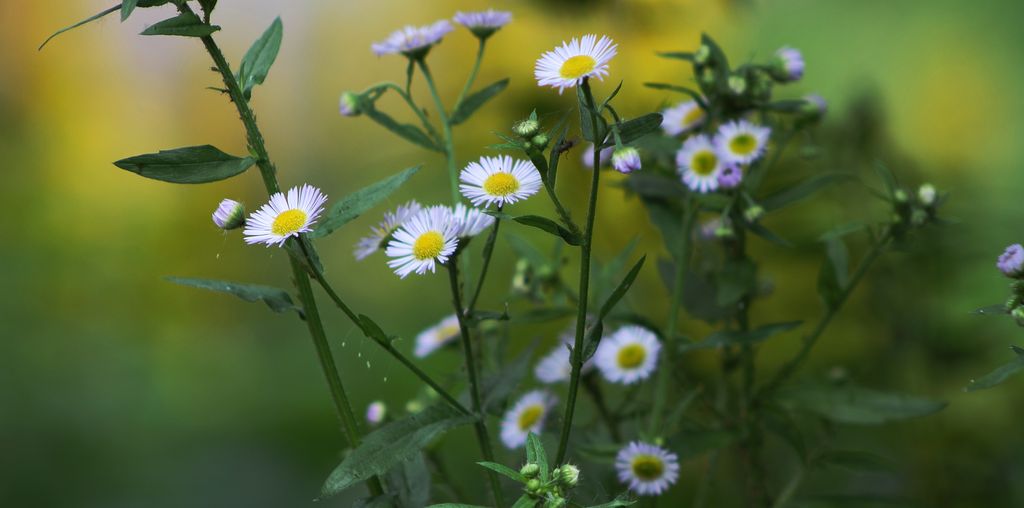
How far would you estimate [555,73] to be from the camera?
0.44m

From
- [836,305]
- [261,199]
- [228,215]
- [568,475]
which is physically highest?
[261,199]

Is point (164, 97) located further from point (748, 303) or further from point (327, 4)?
point (748, 303)

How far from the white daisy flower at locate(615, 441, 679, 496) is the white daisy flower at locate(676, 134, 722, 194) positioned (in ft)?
0.56

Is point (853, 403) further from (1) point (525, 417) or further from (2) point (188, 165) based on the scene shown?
(2) point (188, 165)

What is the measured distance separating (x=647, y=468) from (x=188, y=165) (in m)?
0.30

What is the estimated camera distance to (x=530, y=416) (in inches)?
25.0

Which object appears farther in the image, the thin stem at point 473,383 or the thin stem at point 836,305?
the thin stem at point 836,305

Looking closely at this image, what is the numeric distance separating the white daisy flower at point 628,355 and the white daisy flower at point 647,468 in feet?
0.26

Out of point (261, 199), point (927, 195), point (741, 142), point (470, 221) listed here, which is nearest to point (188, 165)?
point (470, 221)

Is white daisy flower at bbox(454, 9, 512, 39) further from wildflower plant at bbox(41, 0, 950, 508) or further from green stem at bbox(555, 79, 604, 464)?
green stem at bbox(555, 79, 604, 464)

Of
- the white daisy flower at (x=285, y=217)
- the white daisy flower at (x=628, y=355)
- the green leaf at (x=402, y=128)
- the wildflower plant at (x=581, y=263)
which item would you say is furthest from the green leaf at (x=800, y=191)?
the white daisy flower at (x=285, y=217)

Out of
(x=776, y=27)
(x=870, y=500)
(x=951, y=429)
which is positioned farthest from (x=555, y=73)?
(x=776, y=27)

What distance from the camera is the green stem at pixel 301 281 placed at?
0.47 meters

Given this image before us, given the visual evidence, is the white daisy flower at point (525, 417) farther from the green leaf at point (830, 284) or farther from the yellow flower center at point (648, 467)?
the green leaf at point (830, 284)
